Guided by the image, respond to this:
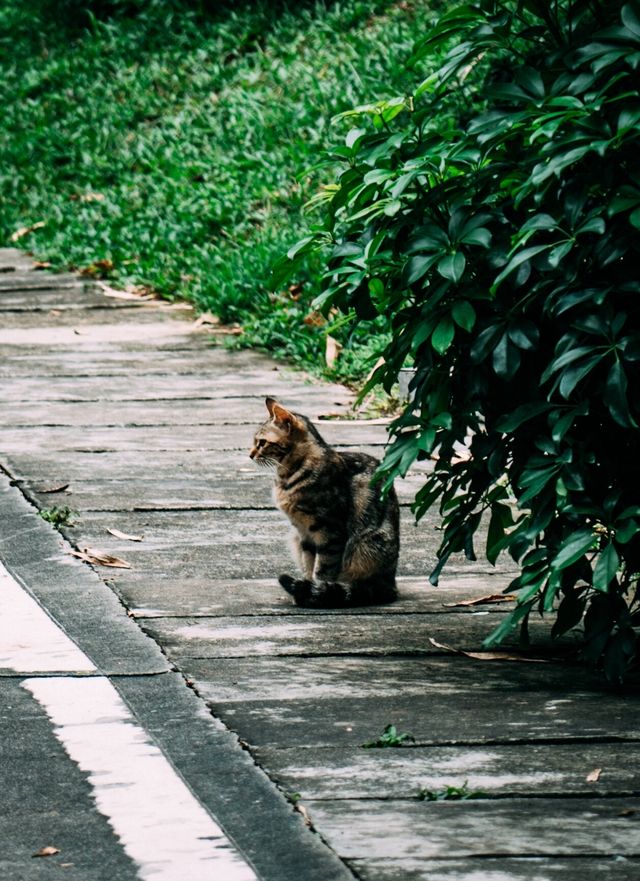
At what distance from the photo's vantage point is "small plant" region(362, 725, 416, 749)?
187 inches

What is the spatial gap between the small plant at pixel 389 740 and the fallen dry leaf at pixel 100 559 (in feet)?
7.24

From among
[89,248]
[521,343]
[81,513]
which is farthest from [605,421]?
[89,248]

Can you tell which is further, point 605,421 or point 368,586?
point 368,586

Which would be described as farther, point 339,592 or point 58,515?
point 58,515

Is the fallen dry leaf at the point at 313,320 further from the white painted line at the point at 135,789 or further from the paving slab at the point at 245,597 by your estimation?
the white painted line at the point at 135,789

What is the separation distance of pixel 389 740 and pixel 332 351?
7197 millimetres

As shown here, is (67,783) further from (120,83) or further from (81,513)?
(120,83)

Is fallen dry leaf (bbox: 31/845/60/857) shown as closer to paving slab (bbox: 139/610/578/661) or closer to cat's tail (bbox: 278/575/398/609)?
paving slab (bbox: 139/610/578/661)

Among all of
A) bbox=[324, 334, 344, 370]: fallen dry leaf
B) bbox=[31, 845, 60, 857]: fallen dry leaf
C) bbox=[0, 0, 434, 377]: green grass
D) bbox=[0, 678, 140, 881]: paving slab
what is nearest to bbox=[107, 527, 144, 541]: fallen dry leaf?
bbox=[0, 678, 140, 881]: paving slab

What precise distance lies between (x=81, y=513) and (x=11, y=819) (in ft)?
11.4

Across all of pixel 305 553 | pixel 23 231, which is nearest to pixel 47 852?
pixel 305 553

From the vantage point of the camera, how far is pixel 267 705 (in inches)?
200

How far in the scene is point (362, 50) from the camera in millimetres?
17188

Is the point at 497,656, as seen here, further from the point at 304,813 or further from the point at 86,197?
the point at 86,197
